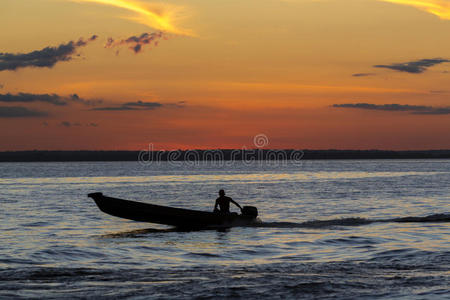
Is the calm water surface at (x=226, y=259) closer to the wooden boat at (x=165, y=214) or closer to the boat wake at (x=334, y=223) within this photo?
the boat wake at (x=334, y=223)

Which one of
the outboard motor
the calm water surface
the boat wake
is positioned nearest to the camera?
the calm water surface

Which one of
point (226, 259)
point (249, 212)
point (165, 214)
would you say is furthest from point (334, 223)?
point (226, 259)

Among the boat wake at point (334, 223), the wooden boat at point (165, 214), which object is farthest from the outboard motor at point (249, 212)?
the wooden boat at point (165, 214)

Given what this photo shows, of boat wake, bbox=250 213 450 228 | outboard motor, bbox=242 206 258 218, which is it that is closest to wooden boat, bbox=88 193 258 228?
outboard motor, bbox=242 206 258 218

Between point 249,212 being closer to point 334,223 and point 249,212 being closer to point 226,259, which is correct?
point 334,223

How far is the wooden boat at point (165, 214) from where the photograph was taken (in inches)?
1258

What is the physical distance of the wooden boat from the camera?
3195 centimetres

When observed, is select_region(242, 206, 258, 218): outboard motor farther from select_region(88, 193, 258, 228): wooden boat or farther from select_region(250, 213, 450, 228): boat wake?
select_region(88, 193, 258, 228): wooden boat

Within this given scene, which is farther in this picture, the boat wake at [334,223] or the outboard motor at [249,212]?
the boat wake at [334,223]

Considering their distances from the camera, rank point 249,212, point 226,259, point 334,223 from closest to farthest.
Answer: point 226,259
point 249,212
point 334,223

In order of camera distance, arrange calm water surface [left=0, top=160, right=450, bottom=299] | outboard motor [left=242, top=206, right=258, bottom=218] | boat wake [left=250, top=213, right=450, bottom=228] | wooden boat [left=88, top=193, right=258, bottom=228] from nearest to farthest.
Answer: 1. calm water surface [left=0, top=160, right=450, bottom=299]
2. wooden boat [left=88, top=193, right=258, bottom=228]
3. outboard motor [left=242, top=206, right=258, bottom=218]
4. boat wake [left=250, top=213, right=450, bottom=228]

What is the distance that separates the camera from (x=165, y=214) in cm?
3231

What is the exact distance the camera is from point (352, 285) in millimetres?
16891

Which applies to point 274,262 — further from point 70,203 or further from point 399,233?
point 70,203
